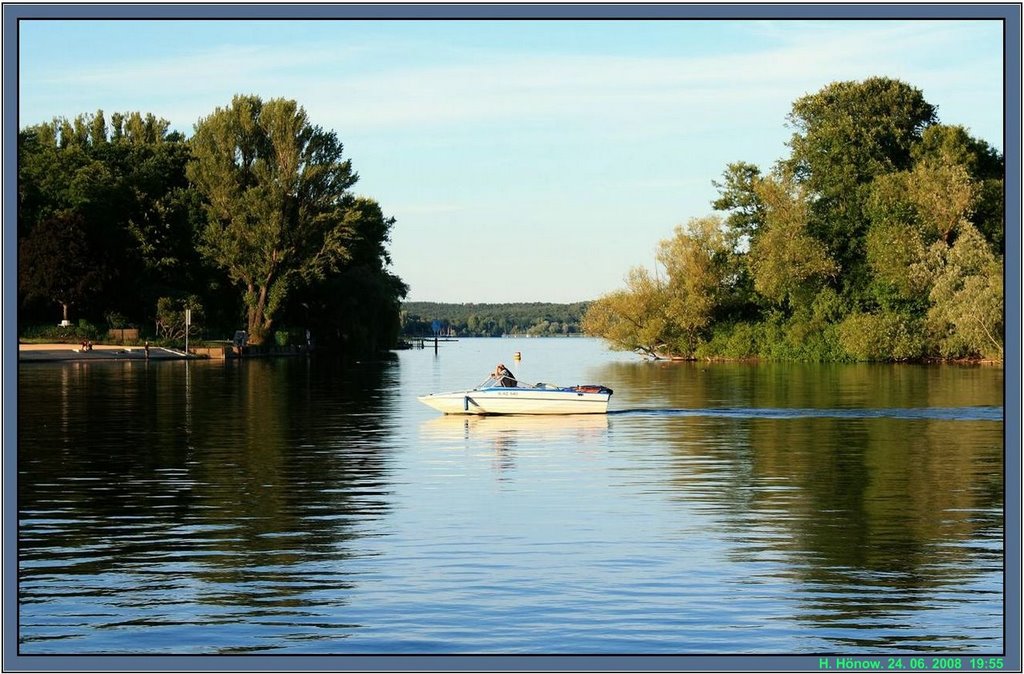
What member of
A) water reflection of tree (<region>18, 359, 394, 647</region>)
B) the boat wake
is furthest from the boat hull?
water reflection of tree (<region>18, 359, 394, 647</region>)

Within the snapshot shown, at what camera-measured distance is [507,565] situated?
1656 cm

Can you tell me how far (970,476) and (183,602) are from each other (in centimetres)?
1662

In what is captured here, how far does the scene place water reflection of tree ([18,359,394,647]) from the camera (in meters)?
15.5

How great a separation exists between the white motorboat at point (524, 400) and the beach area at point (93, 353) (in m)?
43.0

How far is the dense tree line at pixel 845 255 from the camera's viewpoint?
271ft

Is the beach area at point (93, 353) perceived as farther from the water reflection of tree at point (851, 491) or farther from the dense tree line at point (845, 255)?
the water reflection of tree at point (851, 491)

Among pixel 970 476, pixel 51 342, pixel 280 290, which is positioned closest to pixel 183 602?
pixel 970 476

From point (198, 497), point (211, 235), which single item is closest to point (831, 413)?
point (198, 497)

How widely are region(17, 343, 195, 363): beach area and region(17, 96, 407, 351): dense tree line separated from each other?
475 cm

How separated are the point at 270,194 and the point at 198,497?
7309 centimetres

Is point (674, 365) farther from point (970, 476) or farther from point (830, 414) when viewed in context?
point (970, 476)

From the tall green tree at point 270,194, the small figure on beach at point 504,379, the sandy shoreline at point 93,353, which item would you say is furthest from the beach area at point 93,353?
the small figure on beach at point 504,379

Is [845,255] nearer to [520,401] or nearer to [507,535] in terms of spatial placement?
[520,401]

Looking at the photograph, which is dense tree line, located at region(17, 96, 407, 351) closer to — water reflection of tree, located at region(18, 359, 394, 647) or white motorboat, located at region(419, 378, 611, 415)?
water reflection of tree, located at region(18, 359, 394, 647)
